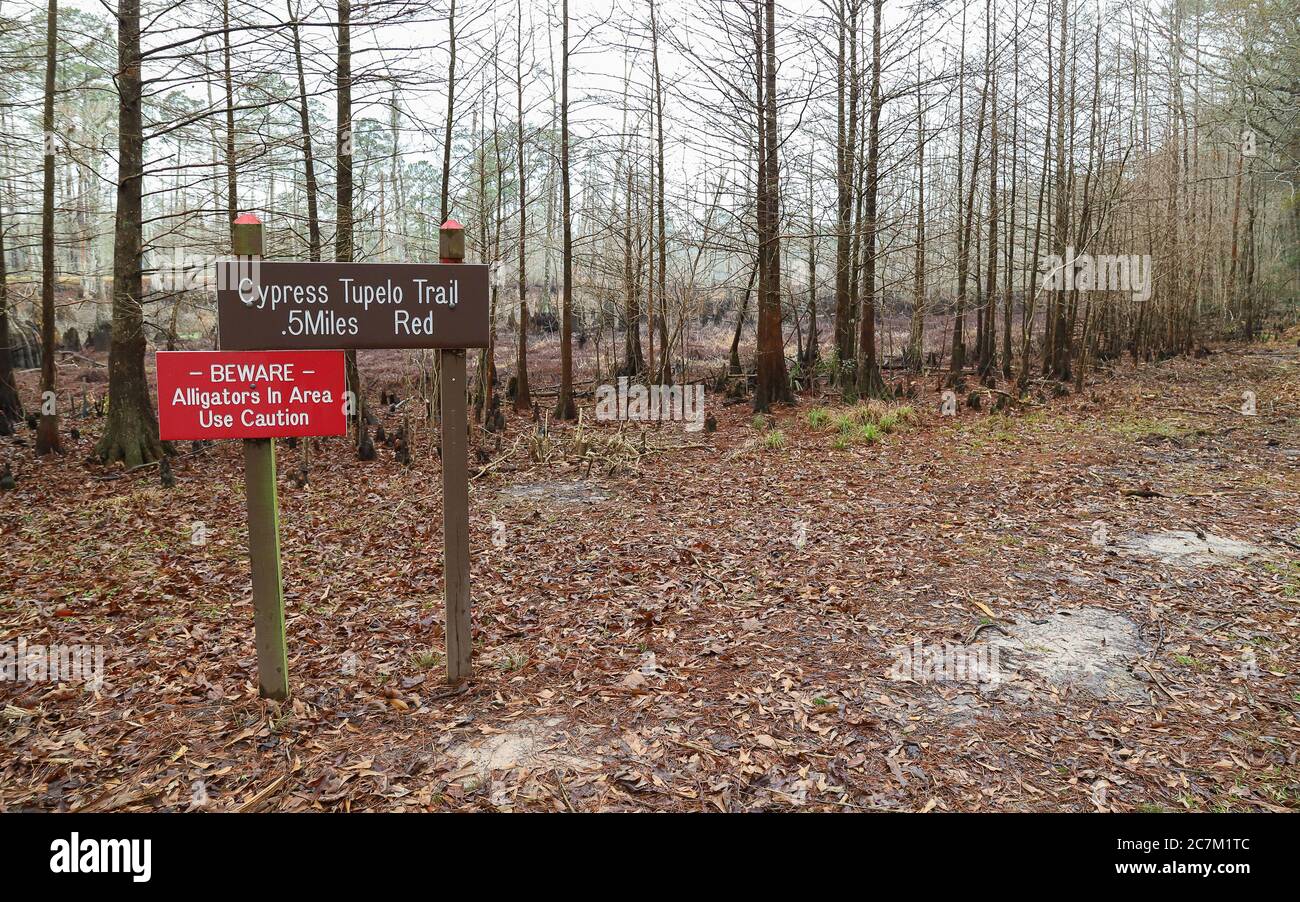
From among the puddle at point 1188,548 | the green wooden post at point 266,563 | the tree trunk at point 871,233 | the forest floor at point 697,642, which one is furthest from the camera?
the tree trunk at point 871,233

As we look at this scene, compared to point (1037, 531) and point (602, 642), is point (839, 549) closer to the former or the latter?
point (1037, 531)

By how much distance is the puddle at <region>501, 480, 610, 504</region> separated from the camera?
369 inches

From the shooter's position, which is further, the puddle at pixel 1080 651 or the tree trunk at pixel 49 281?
the tree trunk at pixel 49 281

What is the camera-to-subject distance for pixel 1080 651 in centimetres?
463

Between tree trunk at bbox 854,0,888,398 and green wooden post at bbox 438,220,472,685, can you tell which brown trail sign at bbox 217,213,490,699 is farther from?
tree trunk at bbox 854,0,888,398

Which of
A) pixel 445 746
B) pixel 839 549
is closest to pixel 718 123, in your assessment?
pixel 839 549

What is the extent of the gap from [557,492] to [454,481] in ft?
18.4

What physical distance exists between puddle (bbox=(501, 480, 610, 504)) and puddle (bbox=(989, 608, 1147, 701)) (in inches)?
212

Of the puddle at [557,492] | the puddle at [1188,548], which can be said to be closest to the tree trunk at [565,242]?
the puddle at [557,492]

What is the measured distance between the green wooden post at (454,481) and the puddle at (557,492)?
191 inches

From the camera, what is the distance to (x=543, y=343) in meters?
31.0

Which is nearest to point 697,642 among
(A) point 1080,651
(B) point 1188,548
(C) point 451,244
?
(A) point 1080,651

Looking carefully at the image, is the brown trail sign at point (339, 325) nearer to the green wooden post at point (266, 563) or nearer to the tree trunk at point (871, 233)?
the green wooden post at point (266, 563)

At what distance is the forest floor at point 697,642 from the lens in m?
3.40
